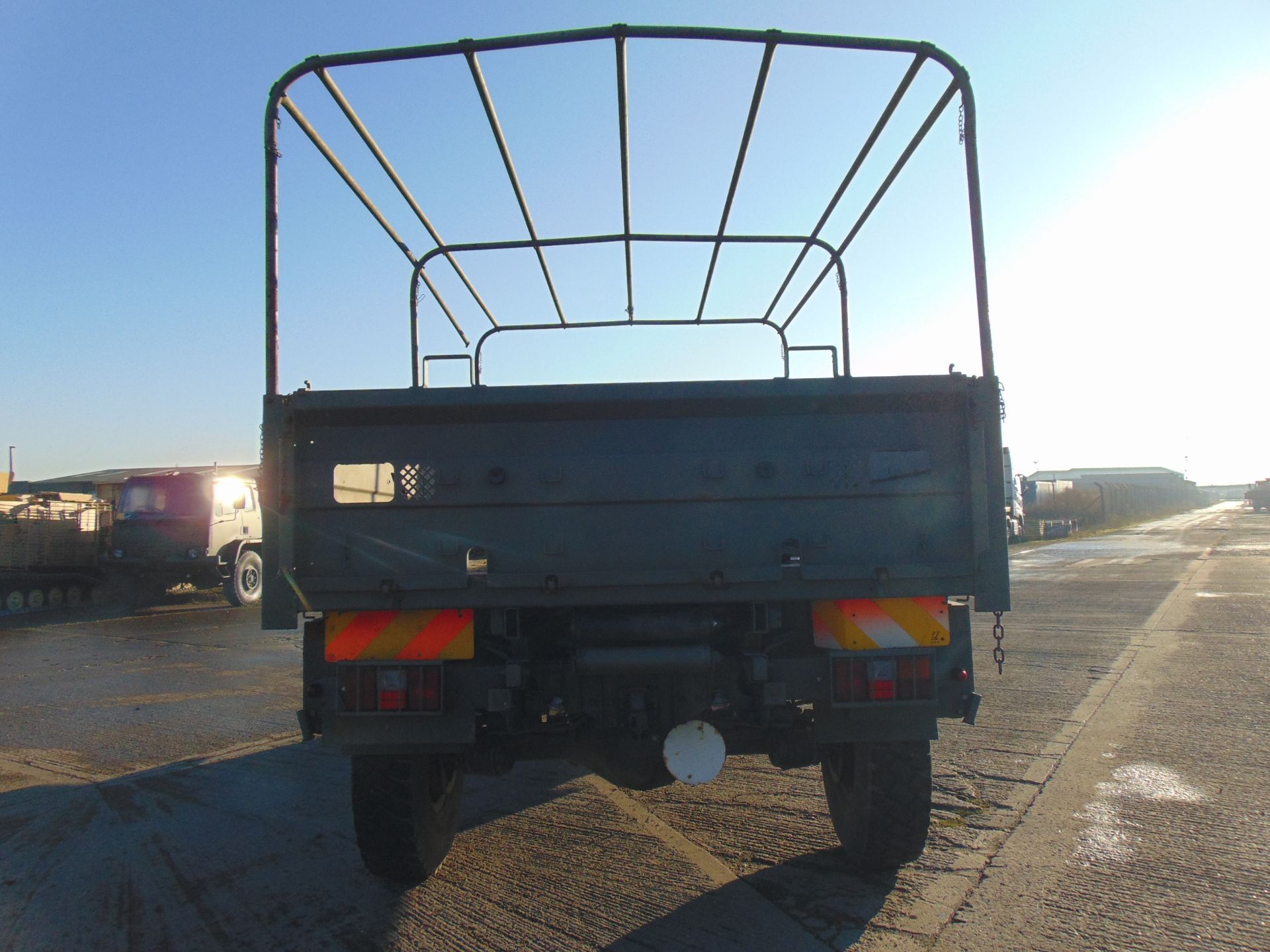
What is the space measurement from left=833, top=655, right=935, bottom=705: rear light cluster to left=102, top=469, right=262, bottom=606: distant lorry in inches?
574

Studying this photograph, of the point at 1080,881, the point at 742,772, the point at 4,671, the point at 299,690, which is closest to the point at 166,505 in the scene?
the point at 4,671

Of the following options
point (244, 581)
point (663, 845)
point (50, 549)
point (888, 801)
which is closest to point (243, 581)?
point (244, 581)

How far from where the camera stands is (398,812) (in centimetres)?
325

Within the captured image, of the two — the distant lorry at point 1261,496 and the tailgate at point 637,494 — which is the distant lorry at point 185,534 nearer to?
the tailgate at point 637,494

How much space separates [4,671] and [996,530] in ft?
35.0

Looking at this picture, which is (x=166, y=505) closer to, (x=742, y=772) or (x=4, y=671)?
(x=4, y=671)

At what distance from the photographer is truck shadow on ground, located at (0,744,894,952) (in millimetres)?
3105

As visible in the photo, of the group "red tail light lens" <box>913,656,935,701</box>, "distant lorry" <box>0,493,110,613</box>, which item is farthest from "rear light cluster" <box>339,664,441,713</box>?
"distant lorry" <box>0,493,110,613</box>

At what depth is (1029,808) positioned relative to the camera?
14.0ft

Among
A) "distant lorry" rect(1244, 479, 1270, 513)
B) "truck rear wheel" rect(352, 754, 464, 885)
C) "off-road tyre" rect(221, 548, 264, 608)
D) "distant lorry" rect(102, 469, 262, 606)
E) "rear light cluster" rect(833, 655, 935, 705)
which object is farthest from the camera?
"distant lorry" rect(1244, 479, 1270, 513)

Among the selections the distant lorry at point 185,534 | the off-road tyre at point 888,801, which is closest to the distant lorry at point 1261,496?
the distant lorry at point 185,534

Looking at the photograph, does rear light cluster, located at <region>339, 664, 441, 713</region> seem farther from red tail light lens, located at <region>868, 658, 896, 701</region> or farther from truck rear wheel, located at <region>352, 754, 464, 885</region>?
red tail light lens, located at <region>868, 658, 896, 701</region>

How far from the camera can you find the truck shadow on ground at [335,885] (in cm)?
311

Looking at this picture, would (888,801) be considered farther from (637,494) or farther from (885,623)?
(637,494)
